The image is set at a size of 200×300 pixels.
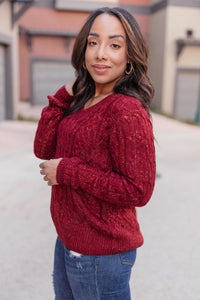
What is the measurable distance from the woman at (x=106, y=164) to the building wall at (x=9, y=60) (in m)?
10.5

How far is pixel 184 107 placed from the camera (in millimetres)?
16766

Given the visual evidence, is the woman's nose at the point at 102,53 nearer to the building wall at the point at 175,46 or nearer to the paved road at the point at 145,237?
the paved road at the point at 145,237

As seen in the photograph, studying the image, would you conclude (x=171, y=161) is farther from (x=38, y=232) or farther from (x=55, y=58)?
(x=55, y=58)

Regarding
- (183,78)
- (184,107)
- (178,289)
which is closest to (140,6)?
(183,78)

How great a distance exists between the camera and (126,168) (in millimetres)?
1186

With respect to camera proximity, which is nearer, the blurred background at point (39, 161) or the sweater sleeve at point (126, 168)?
the sweater sleeve at point (126, 168)

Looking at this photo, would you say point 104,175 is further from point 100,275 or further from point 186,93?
point 186,93

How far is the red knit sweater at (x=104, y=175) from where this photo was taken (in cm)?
118

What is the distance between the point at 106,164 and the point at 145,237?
2.40 meters

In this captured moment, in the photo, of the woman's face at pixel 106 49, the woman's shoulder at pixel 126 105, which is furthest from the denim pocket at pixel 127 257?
the woman's face at pixel 106 49

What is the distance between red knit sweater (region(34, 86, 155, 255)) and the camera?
46.6 inches

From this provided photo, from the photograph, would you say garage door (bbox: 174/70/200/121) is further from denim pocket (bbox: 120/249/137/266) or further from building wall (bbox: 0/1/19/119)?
denim pocket (bbox: 120/249/137/266)

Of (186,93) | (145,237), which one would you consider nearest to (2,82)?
(186,93)

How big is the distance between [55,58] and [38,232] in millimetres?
13809
